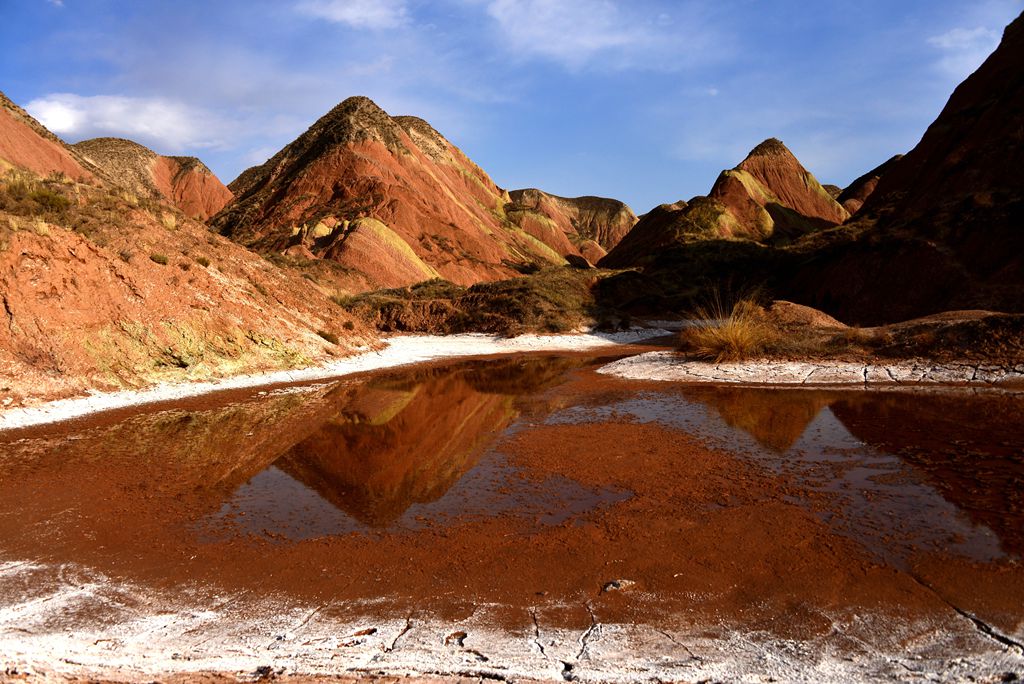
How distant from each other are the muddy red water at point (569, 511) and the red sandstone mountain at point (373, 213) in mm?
31611

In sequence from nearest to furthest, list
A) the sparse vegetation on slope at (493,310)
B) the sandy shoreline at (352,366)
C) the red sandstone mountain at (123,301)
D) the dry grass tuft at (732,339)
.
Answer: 1. the sandy shoreline at (352,366)
2. the red sandstone mountain at (123,301)
3. the dry grass tuft at (732,339)
4. the sparse vegetation on slope at (493,310)

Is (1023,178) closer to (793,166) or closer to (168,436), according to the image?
(168,436)

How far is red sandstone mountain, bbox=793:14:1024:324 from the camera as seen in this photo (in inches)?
1053

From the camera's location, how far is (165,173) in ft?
273

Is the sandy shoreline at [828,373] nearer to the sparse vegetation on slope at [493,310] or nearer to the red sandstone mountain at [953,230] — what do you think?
the sparse vegetation on slope at [493,310]

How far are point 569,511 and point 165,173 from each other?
94729 mm

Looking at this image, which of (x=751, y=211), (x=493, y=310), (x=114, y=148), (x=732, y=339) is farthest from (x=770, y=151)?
(x=114, y=148)

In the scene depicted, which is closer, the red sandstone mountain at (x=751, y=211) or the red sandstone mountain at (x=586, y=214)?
the red sandstone mountain at (x=751, y=211)

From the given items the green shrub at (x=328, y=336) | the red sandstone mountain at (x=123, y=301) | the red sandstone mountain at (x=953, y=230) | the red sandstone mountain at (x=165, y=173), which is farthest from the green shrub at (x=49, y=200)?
the red sandstone mountain at (x=165, y=173)

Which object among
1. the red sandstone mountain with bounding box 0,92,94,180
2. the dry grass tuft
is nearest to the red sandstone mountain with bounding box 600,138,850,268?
the dry grass tuft

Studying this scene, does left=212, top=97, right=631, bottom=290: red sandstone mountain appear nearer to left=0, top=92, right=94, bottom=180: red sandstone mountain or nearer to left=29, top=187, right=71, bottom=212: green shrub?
left=0, top=92, right=94, bottom=180: red sandstone mountain

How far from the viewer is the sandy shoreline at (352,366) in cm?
1035

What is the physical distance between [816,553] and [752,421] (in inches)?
194

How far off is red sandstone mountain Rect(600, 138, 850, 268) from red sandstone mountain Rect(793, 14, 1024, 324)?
2117 centimetres
